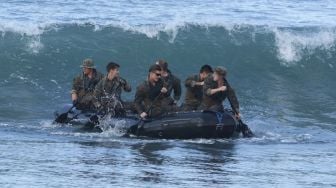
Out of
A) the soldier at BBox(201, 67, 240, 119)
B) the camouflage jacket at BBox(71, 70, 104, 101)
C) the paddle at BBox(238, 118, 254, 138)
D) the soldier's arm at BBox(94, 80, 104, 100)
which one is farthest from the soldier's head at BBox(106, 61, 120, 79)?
the paddle at BBox(238, 118, 254, 138)

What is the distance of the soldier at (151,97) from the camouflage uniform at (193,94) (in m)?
0.61

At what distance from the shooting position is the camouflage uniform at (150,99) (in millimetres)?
19094

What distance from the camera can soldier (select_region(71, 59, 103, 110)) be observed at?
809 inches

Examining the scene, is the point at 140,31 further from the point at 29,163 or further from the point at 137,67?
the point at 29,163

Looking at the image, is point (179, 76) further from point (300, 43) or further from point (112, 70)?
point (112, 70)

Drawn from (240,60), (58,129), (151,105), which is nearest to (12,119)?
(58,129)

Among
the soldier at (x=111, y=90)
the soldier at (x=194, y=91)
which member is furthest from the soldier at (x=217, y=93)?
the soldier at (x=111, y=90)

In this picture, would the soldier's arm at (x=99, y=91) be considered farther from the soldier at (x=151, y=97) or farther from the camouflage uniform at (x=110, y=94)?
the soldier at (x=151, y=97)

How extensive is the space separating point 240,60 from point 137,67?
2.77 metres

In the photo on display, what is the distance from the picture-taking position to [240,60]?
2855 cm

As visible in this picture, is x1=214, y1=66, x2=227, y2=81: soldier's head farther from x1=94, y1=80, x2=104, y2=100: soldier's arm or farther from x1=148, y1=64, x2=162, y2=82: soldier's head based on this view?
x1=94, y1=80, x2=104, y2=100: soldier's arm

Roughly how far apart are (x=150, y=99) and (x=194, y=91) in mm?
1031

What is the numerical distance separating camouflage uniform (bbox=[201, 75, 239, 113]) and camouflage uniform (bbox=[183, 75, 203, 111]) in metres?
0.56

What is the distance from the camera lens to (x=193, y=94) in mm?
19859
